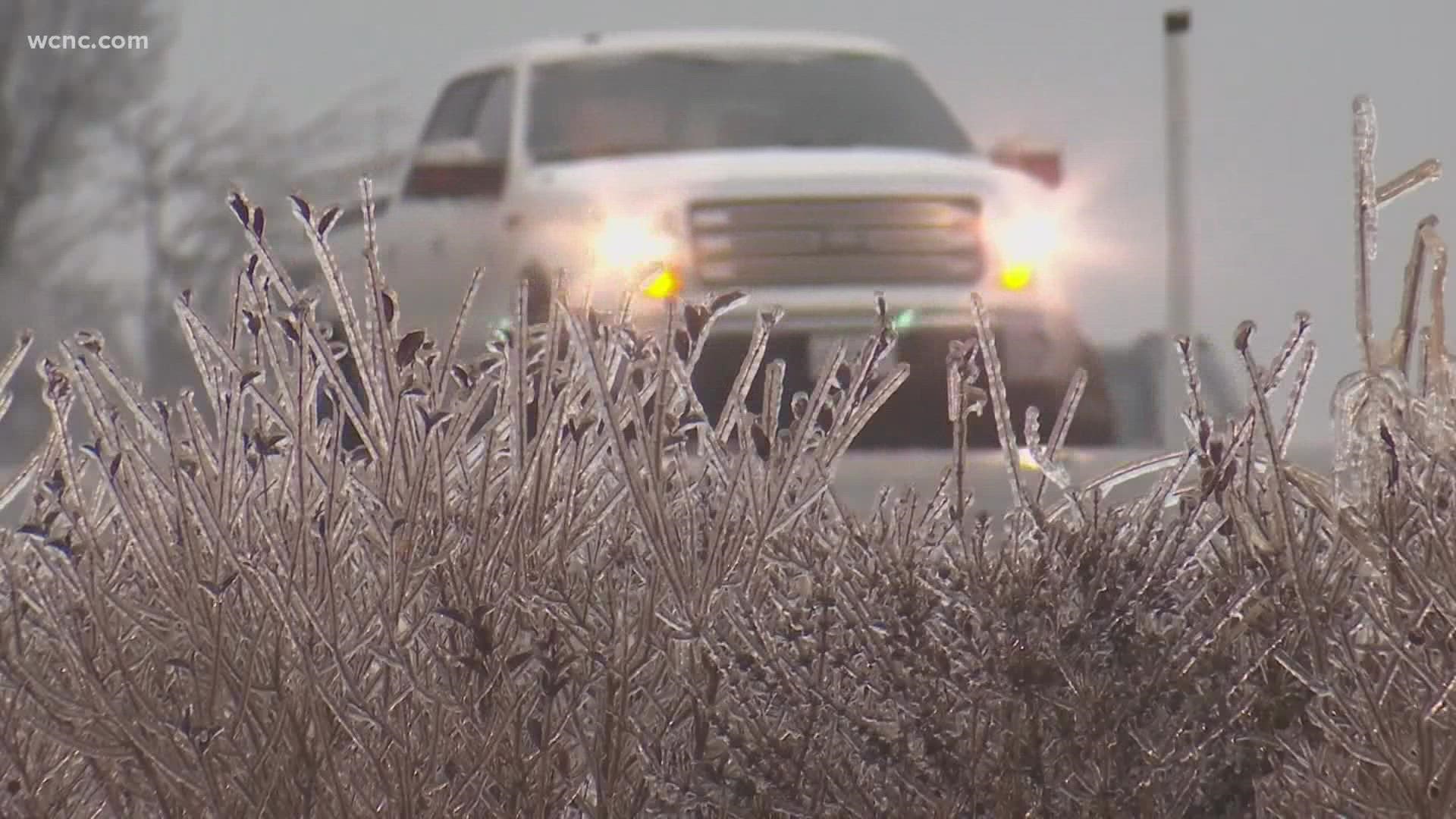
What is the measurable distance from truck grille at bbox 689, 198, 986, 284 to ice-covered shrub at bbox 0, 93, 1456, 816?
7.63 metres

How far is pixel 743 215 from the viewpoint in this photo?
399 inches

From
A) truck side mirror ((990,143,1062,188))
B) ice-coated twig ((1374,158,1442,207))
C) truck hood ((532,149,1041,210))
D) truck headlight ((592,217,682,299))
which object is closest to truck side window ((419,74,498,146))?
truck hood ((532,149,1041,210))

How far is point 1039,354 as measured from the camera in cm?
1009

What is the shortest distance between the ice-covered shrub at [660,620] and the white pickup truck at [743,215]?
6.87 metres

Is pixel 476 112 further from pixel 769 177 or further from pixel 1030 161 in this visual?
pixel 1030 161

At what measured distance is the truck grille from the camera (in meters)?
10.1

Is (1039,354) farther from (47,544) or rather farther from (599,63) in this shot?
(47,544)

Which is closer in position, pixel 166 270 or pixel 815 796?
pixel 815 796

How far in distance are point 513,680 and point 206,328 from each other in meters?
0.44

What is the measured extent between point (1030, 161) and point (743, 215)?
1398 millimetres

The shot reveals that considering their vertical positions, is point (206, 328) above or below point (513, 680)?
above

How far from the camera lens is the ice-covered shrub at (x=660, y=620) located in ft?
7.23

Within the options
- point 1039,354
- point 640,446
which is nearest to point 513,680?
point 640,446

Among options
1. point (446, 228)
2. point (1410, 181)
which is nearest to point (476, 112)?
point (446, 228)
